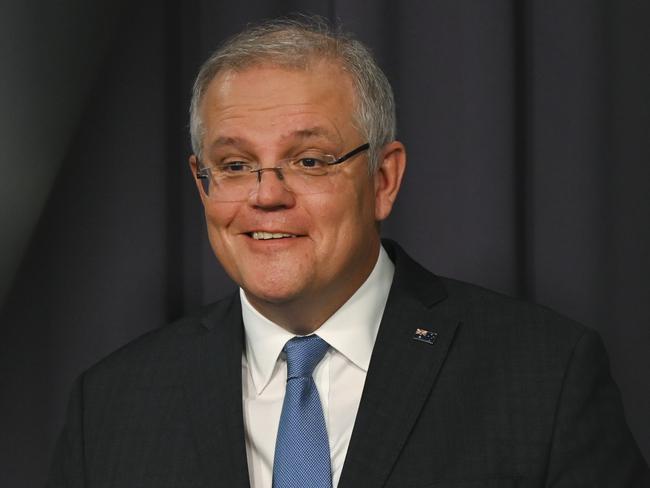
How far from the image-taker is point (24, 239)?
2.14 meters

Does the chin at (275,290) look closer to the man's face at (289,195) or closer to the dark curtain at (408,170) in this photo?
the man's face at (289,195)

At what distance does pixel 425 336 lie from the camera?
5.83 feet

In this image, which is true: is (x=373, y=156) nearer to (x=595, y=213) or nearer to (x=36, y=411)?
(x=595, y=213)

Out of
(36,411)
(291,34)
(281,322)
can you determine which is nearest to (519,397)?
(281,322)

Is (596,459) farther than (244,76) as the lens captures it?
No

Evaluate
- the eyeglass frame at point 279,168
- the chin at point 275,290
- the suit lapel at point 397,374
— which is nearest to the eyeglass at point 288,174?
the eyeglass frame at point 279,168

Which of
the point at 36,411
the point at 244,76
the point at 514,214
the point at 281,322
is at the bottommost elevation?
the point at 36,411

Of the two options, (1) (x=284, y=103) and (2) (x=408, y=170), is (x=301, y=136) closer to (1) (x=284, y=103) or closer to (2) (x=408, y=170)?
(1) (x=284, y=103)

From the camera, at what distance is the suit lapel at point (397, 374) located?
166 cm

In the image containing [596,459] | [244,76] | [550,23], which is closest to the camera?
[596,459]

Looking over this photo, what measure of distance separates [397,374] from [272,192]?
1.10 feet

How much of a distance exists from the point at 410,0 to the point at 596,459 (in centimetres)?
92

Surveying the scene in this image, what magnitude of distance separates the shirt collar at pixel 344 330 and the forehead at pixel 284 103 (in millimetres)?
262

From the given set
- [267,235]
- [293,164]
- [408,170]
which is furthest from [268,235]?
[408,170]
